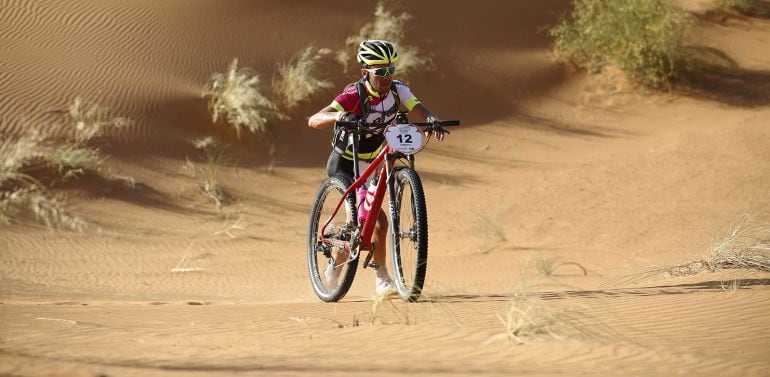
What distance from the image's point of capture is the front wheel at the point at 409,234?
269 inches

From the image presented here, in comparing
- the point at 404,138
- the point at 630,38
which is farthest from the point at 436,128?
the point at 630,38

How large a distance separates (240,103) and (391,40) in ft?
13.3

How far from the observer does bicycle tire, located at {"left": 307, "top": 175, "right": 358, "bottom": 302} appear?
24.4 ft

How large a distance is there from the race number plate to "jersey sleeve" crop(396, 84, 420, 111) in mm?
798

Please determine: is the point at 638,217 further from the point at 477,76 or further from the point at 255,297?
the point at 477,76

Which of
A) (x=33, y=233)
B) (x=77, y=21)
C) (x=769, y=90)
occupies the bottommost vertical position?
(x=33, y=233)

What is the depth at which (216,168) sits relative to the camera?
14023mm

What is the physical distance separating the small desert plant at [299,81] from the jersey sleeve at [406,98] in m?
8.67

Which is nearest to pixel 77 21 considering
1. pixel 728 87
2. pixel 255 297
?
pixel 255 297

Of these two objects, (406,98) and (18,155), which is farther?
(18,155)

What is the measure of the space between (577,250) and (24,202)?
6690 millimetres

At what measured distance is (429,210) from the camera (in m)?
13.6

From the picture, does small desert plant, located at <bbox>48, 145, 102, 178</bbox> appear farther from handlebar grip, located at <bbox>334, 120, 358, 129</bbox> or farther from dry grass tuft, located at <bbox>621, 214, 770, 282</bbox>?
dry grass tuft, located at <bbox>621, 214, 770, 282</bbox>

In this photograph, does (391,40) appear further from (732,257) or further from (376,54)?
(376,54)
